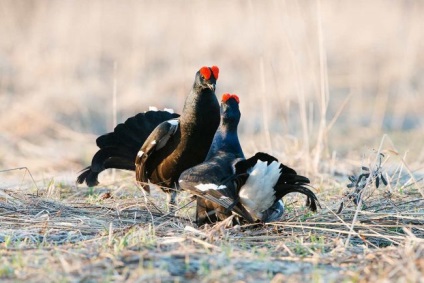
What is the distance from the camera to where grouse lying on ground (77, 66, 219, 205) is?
15.3 ft

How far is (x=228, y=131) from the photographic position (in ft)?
13.9

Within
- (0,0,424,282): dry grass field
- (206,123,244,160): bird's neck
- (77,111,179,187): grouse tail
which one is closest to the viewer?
(0,0,424,282): dry grass field

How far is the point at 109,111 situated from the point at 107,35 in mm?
3371

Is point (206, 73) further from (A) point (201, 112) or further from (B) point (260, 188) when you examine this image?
(B) point (260, 188)

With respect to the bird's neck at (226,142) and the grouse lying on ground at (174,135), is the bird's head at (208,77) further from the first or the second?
the bird's neck at (226,142)

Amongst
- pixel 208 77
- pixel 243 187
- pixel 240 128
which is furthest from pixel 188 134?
pixel 240 128

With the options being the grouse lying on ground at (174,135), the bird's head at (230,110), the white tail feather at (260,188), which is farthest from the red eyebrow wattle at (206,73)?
the white tail feather at (260,188)

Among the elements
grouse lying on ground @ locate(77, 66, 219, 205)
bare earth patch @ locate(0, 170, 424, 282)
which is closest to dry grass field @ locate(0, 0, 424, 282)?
bare earth patch @ locate(0, 170, 424, 282)

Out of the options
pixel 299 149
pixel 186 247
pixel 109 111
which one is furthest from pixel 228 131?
pixel 109 111

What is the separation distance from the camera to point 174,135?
188 inches

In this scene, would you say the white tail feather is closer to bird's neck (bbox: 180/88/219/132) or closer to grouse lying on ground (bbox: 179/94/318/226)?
grouse lying on ground (bbox: 179/94/318/226)

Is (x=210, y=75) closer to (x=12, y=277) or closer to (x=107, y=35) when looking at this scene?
(x=12, y=277)

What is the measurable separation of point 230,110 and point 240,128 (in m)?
5.56

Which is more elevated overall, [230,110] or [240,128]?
[240,128]
